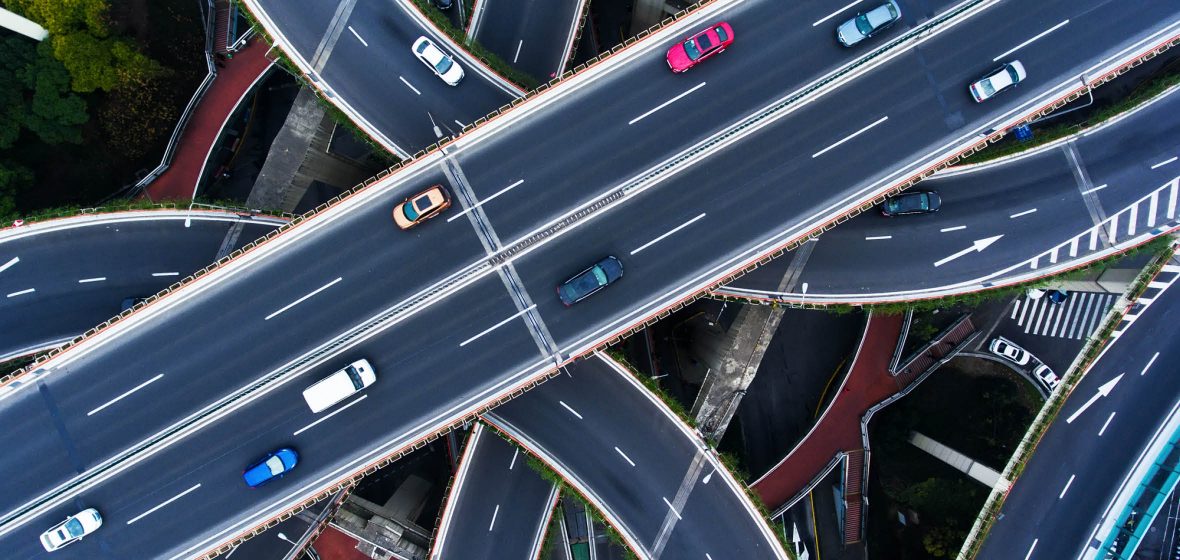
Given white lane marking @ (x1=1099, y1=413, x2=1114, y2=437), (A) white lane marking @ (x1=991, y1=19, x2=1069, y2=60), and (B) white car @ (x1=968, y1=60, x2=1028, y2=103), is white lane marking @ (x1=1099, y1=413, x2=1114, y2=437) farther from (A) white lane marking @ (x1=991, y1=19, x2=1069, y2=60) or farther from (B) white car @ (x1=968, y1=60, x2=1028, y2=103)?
(A) white lane marking @ (x1=991, y1=19, x2=1069, y2=60)

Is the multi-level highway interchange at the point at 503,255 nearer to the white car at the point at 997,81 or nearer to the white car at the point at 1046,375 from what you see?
the white car at the point at 997,81

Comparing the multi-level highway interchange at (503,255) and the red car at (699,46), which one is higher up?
the red car at (699,46)

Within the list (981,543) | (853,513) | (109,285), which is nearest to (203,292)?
(109,285)

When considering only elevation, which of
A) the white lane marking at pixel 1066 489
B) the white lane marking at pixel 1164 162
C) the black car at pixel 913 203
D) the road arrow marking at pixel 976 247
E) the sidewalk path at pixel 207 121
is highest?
the sidewalk path at pixel 207 121

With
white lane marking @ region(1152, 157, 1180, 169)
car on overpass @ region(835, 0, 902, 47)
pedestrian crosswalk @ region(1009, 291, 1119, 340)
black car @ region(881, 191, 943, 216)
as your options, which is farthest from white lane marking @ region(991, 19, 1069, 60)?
pedestrian crosswalk @ region(1009, 291, 1119, 340)

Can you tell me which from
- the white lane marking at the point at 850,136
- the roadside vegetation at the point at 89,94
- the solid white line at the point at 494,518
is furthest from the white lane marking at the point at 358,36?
the solid white line at the point at 494,518

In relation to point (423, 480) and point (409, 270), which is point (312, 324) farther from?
point (423, 480)
